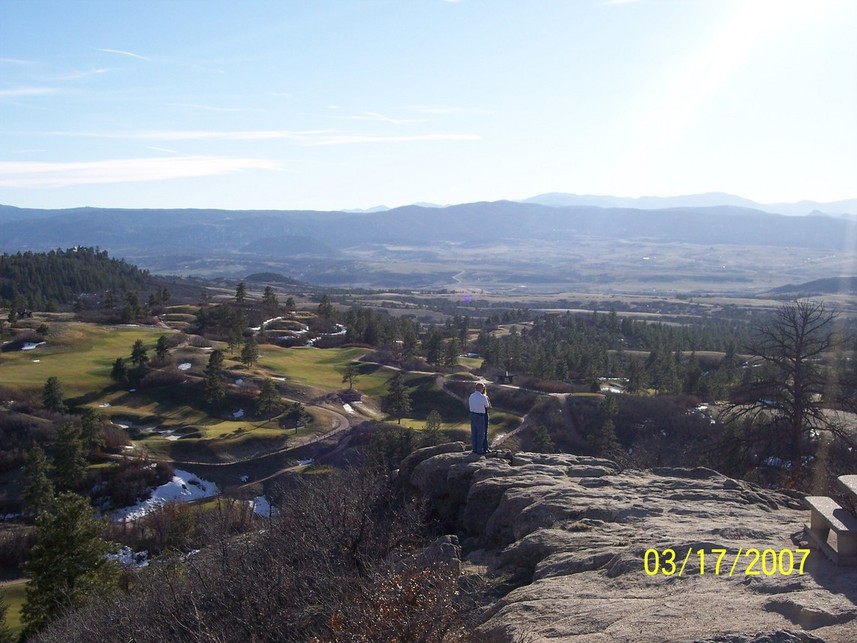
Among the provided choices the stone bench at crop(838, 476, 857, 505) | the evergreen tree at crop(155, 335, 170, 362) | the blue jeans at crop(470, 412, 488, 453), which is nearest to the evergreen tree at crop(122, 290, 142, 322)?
the evergreen tree at crop(155, 335, 170, 362)

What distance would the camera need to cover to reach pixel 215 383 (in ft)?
188

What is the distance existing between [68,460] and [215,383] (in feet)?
56.2

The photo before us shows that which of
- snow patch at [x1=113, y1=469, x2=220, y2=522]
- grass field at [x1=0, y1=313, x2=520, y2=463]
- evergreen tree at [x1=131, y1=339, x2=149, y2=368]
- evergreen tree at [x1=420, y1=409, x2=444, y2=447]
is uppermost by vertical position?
evergreen tree at [x1=131, y1=339, x2=149, y2=368]

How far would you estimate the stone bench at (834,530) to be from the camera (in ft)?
29.4

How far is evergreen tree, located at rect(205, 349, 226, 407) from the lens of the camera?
188 ft

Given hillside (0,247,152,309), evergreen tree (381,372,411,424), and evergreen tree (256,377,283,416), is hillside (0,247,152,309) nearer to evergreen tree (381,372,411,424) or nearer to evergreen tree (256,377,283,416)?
evergreen tree (256,377,283,416)

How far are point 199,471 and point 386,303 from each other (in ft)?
443

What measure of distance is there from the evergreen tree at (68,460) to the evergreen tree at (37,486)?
200 centimetres

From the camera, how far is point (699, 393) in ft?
191

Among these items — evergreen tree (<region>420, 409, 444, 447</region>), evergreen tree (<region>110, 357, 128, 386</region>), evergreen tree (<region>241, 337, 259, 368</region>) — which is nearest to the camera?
evergreen tree (<region>420, 409, 444, 447</region>)

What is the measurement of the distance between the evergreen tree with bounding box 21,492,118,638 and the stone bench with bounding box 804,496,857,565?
807 inches

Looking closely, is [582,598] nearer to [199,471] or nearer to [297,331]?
[199,471]

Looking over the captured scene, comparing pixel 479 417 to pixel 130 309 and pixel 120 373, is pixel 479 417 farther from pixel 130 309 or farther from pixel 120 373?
pixel 130 309

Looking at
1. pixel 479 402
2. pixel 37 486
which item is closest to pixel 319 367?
pixel 37 486
